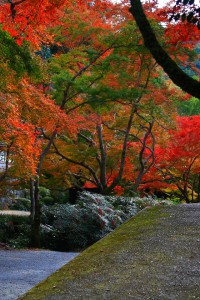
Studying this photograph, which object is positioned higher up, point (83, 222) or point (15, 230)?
point (83, 222)

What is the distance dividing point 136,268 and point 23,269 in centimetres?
485

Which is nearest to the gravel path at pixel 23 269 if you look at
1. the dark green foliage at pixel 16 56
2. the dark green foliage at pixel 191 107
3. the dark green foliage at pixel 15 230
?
the dark green foliage at pixel 15 230

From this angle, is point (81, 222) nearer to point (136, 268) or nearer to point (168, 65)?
point (136, 268)

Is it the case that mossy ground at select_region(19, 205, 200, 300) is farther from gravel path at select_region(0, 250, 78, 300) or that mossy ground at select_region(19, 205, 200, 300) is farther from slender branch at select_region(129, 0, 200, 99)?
gravel path at select_region(0, 250, 78, 300)

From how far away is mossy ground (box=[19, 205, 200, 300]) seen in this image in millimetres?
3711

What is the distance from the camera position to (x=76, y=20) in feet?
49.0

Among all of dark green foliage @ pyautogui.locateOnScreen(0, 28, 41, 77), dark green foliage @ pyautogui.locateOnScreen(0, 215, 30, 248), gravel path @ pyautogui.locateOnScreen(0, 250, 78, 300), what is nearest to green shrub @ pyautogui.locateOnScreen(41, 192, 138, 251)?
dark green foliage @ pyautogui.locateOnScreen(0, 215, 30, 248)

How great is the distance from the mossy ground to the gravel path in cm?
182

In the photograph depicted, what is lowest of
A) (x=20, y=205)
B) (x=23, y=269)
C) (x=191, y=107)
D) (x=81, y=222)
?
(x=23, y=269)

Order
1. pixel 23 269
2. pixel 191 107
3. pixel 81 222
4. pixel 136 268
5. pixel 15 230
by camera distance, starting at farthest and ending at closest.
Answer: pixel 191 107
pixel 15 230
pixel 81 222
pixel 23 269
pixel 136 268

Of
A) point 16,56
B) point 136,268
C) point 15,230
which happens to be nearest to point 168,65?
point 136,268

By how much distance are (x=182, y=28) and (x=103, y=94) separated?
8916 mm

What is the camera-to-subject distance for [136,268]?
167 inches

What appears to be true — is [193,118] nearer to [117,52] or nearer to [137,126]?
[137,126]
